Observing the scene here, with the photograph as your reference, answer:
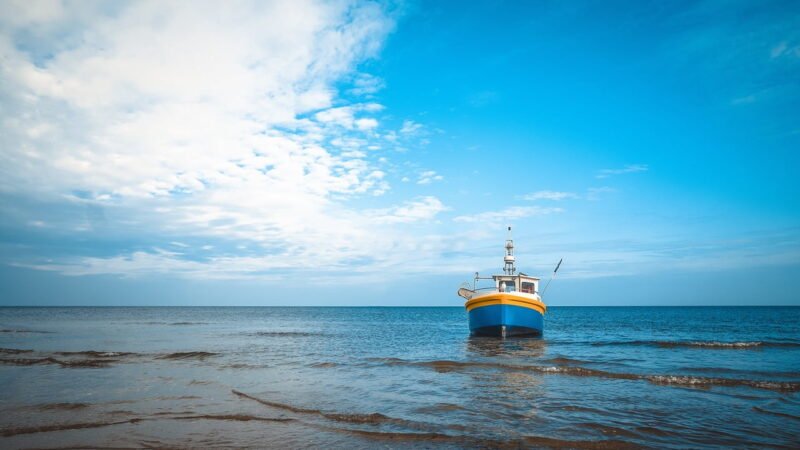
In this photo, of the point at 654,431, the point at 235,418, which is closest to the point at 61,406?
the point at 235,418

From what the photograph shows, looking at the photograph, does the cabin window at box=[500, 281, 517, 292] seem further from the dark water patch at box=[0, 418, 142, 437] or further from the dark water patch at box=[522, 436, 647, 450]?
the dark water patch at box=[0, 418, 142, 437]

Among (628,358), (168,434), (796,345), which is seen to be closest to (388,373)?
(168,434)

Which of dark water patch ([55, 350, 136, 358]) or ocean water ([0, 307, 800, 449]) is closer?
ocean water ([0, 307, 800, 449])

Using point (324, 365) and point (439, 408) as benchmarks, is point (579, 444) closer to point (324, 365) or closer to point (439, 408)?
point (439, 408)

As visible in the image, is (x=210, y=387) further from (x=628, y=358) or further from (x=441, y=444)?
(x=628, y=358)

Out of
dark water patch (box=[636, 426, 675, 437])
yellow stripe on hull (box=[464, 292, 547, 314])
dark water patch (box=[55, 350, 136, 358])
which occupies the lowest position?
dark water patch (box=[55, 350, 136, 358])

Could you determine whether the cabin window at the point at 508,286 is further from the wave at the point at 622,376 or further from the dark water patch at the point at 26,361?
the dark water patch at the point at 26,361

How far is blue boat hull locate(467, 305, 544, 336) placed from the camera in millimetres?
28641

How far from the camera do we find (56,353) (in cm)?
2319

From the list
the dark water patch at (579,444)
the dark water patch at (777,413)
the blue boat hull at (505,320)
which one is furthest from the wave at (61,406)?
the blue boat hull at (505,320)

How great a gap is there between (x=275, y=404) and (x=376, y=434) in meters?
4.02

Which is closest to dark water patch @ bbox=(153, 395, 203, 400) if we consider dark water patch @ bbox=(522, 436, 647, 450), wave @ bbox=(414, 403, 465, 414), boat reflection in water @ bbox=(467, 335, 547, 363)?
wave @ bbox=(414, 403, 465, 414)

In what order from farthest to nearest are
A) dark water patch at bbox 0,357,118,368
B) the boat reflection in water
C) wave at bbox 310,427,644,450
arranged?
the boat reflection in water < dark water patch at bbox 0,357,118,368 < wave at bbox 310,427,644,450

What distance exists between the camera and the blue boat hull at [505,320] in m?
28.6
